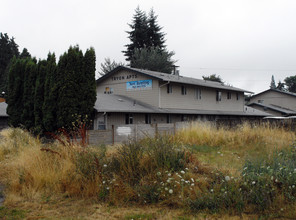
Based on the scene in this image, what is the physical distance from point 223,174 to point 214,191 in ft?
2.43

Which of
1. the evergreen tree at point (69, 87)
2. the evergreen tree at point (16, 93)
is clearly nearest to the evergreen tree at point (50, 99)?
the evergreen tree at point (69, 87)

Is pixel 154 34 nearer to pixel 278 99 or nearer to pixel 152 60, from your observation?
pixel 152 60

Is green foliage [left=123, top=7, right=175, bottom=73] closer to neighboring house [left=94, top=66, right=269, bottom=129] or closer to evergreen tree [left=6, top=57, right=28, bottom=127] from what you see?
neighboring house [left=94, top=66, right=269, bottom=129]

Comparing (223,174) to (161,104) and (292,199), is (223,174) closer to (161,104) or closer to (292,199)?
(292,199)

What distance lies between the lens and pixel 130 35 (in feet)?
161

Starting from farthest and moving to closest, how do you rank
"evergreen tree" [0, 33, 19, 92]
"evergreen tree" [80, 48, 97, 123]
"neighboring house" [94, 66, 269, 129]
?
"evergreen tree" [0, 33, 19, 92]
"neighboring house" [94, 66, 269, 129]
"evergreen tree" [80, 48, 97, 123]

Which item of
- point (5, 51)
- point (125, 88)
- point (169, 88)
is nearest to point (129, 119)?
point (169, 88)

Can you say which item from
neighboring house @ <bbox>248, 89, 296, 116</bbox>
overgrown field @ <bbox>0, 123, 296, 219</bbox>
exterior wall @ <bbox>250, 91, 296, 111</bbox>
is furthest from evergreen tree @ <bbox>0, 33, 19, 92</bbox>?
overgrown field @ <bbox>0, 123, 296, 219</bbox>

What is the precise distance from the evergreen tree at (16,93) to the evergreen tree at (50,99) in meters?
3.24

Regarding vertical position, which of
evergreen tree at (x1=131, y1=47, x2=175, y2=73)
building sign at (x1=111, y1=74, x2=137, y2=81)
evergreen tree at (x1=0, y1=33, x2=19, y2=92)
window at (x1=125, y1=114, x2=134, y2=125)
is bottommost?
window at (x1=125, y1=114, x2=134, y2=125)

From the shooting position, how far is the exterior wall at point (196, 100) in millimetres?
25000

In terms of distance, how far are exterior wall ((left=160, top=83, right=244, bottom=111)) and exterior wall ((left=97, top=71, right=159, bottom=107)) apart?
697 millimetres

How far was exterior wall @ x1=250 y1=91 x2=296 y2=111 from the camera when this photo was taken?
4581 cm

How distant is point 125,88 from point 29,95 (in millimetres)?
10258
